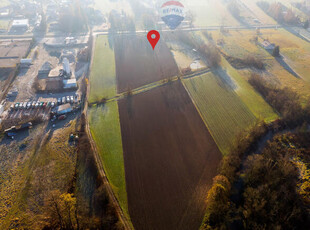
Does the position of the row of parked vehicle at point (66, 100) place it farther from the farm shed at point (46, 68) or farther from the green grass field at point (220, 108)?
the green grass field at point (220, 108)

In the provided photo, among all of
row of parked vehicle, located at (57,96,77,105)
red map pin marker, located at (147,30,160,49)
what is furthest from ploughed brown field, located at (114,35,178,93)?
row of parked vehicle, located at (57,96,77,105)

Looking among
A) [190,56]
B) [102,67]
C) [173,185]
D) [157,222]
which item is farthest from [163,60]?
[157,222]

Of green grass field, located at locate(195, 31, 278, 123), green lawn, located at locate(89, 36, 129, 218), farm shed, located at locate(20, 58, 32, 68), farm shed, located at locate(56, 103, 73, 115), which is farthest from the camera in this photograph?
farm shed, located at locate(20, 58, 32, 68)

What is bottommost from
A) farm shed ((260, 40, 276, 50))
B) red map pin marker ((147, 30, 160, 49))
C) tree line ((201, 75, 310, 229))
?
tree line ((201, 75, 310, 229))

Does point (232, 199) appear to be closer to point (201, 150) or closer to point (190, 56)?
point (201, 150)

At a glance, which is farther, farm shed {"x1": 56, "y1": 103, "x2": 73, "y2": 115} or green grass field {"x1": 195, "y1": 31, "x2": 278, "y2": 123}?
green grass field {"x1": 195, "y1": 31, "x2": 278, "y2": 123}

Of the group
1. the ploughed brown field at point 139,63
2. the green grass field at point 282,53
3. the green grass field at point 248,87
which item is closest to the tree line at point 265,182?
the green grass field at point 248,87

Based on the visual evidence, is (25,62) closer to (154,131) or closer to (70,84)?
(70,84)

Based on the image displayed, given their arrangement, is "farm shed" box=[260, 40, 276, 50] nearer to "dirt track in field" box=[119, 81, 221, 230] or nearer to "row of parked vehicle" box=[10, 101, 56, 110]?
"dirt track in field" box=[119, 81, 221, 230]
